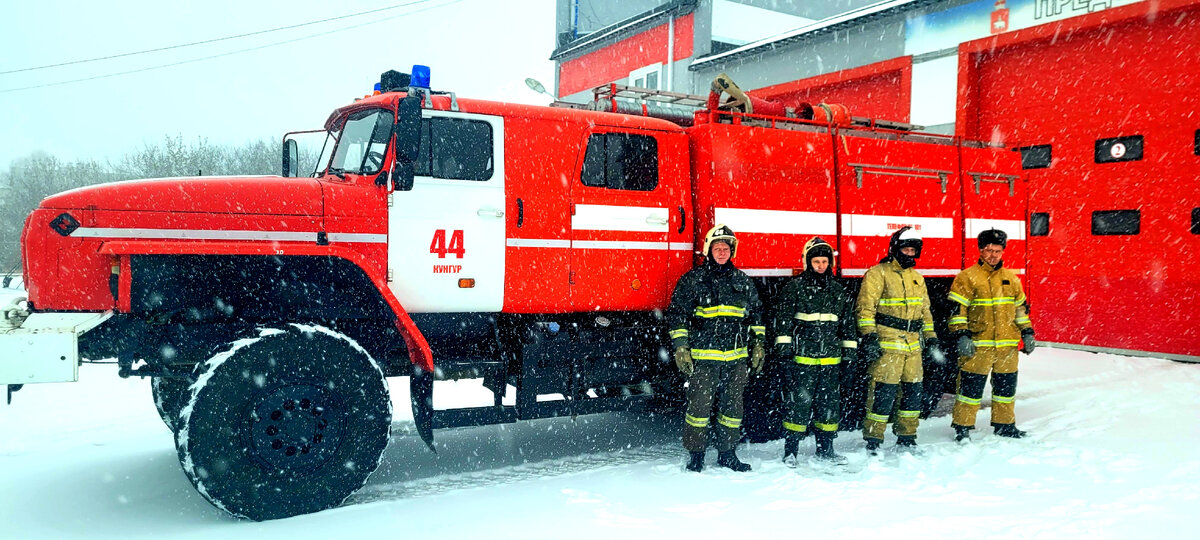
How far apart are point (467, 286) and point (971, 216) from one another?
4.91 metres

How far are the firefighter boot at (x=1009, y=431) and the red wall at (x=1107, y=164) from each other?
139 inches

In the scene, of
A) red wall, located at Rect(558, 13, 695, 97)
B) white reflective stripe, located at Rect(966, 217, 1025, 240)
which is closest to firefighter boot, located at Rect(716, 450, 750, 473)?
white reflective stripe, located at Rect(966, 217, 1025, 240)

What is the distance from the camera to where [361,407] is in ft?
15.9

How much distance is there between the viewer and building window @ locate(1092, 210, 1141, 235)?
1049 centimetres

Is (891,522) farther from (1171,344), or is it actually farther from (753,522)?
(1171,344)

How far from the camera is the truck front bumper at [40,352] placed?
409 centimetres

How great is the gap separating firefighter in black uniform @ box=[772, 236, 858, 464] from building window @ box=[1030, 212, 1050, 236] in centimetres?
707

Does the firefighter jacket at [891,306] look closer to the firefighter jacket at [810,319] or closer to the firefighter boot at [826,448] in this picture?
the firefighter jacket at [810,319]

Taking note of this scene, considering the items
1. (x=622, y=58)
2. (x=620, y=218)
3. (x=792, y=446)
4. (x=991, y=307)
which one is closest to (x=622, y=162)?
(x=620, y=218)

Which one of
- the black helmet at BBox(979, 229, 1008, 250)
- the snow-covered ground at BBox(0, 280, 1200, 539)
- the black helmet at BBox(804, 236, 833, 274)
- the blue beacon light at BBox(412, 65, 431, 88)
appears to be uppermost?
the blue beacon light at BBox(412, 65, 431, 88)

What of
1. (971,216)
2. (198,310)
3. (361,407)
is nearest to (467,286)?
(361,407)

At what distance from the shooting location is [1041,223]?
11.5 m

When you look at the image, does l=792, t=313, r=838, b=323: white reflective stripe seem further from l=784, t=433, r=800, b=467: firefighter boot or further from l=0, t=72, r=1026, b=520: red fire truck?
l=784, t=433, r=800, b=467: firefighter boot

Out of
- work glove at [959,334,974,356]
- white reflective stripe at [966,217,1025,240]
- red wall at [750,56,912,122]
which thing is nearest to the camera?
work glove at [959,334,974,356]
